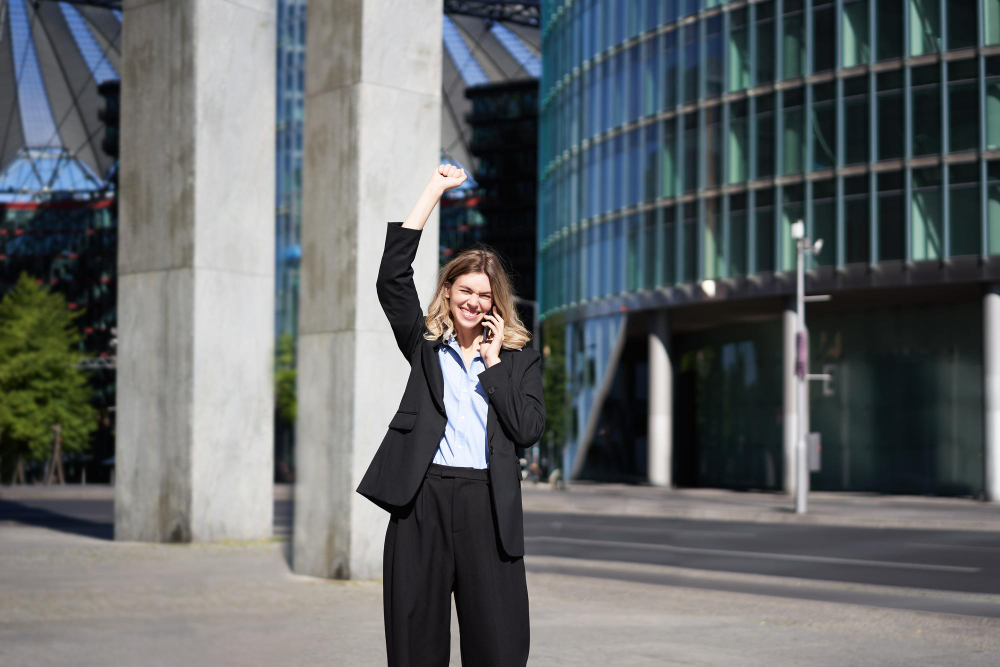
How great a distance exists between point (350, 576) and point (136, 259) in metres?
6.03

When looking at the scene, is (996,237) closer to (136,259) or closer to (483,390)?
(136,259)

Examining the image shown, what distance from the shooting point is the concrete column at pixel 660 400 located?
43438 mm

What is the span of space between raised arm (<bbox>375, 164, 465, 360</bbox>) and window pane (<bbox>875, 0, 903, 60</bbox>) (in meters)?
34.0

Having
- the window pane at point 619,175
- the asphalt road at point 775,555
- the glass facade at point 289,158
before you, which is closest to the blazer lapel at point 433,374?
the asphalt road at point 775,555

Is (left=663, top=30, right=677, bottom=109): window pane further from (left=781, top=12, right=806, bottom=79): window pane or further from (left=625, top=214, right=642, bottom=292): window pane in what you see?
(left=781, top=12, right=806, bottom=79): window pane

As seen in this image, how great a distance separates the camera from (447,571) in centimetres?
403

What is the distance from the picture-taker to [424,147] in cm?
1155

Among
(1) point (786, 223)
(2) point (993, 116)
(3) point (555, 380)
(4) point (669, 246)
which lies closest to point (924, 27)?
(2) point (993, 116)

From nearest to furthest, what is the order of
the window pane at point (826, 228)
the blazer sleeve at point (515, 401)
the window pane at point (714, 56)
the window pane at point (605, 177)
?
the blazer sleeve at point (515, 401), the window pane at point (826, 228), the window pane at point (714, 56), the window pane at point (605, 177)

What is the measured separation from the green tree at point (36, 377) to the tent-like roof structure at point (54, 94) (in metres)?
39.6

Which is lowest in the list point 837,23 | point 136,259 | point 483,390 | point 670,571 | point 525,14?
point 670,571

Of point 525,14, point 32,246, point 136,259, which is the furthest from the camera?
point 32,246

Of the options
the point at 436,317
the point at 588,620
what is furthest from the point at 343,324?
the point at 436,317

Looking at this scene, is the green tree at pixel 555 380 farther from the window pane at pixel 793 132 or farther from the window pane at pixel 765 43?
the window pane at pixel 765 43
